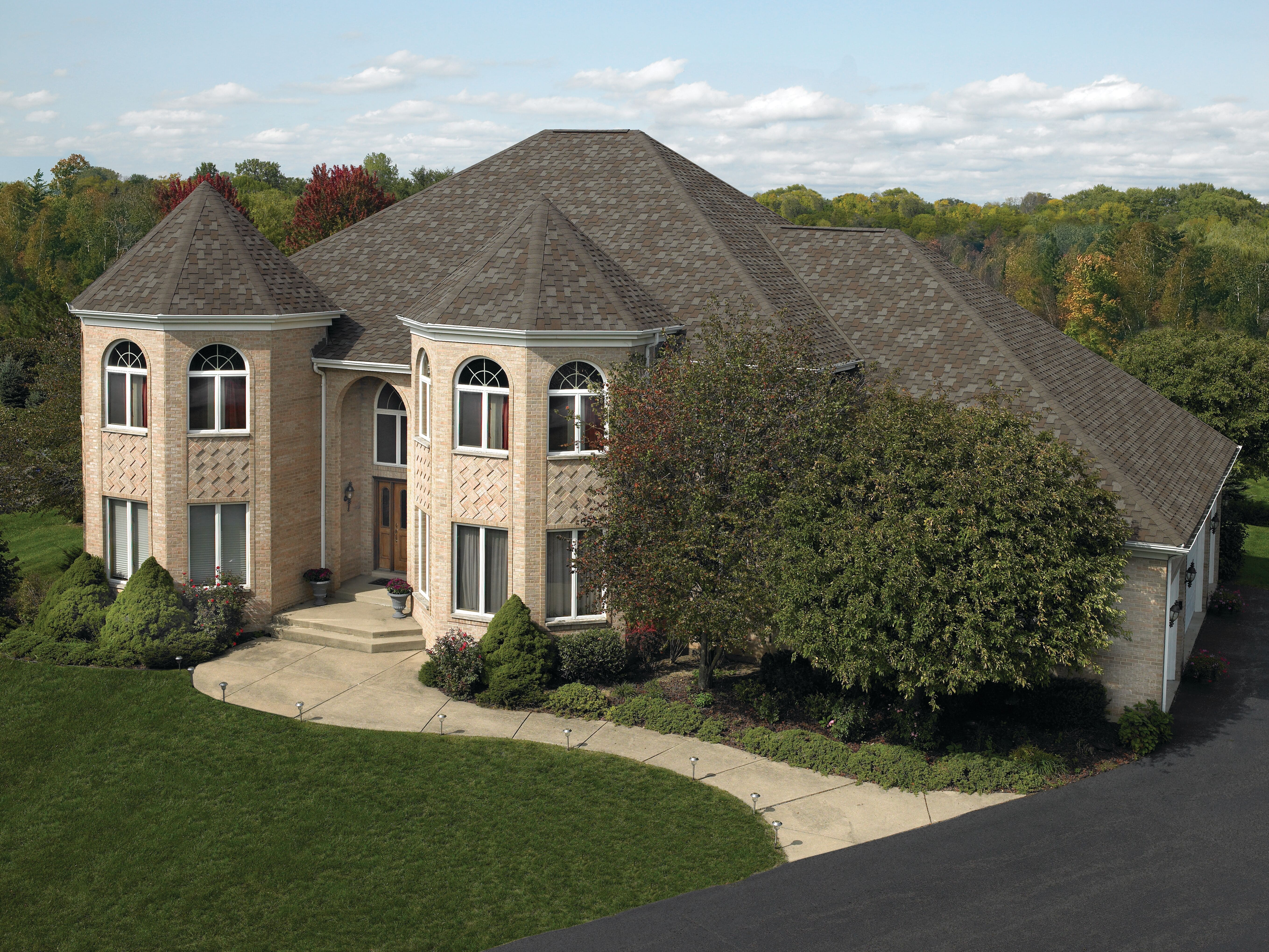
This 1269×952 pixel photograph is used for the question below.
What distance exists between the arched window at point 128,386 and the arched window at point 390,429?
4667 mm

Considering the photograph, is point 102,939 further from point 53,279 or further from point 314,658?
point 53,279

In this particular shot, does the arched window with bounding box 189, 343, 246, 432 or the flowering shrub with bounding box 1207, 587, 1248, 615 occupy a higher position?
the arched window with bounding box 189, 343, 246, 432

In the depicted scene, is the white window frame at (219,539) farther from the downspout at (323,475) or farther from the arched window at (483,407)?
the arched window at (483,407)

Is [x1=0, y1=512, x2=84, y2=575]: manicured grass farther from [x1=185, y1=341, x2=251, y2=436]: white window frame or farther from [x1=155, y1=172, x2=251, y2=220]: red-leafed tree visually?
[x1=155, y1=172, x2=251, y2=220]: red-leafed tree

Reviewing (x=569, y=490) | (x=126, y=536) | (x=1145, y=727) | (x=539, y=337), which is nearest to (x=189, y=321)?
(x=126, y=536)

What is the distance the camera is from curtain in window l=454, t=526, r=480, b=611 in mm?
22453

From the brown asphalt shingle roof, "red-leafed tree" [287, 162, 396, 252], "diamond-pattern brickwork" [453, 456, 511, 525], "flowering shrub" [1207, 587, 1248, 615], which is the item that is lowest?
"flowering shrub" [1207, 587, 1248, 615]

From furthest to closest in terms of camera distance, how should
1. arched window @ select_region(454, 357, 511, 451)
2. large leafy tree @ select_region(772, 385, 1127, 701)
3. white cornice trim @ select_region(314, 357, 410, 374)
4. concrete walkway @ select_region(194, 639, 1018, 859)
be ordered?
white cornice trim @ select_region(314, 357, 410, 374)
arched window @ select_region(454, 357, 511, 451)
concrete walkway @ select_region(194, 639, 1018, 859)
large leafy tree @ select_region(772, 385, 1127, 701)

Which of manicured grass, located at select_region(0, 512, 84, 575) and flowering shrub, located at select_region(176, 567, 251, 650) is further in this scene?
manicured grass, located at select_region(0, 512, 84, 575)

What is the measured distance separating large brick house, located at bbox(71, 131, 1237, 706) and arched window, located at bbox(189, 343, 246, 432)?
0.16 feet

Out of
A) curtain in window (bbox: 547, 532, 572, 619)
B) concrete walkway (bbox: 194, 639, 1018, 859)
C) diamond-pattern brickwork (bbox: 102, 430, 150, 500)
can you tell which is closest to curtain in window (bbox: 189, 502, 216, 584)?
diamond-pattern brickwork (bbox: 102, 430, 150, 500)

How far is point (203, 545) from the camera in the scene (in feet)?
79.5

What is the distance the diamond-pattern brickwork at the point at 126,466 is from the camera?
23.9 metres

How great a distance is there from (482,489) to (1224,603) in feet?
56.6
